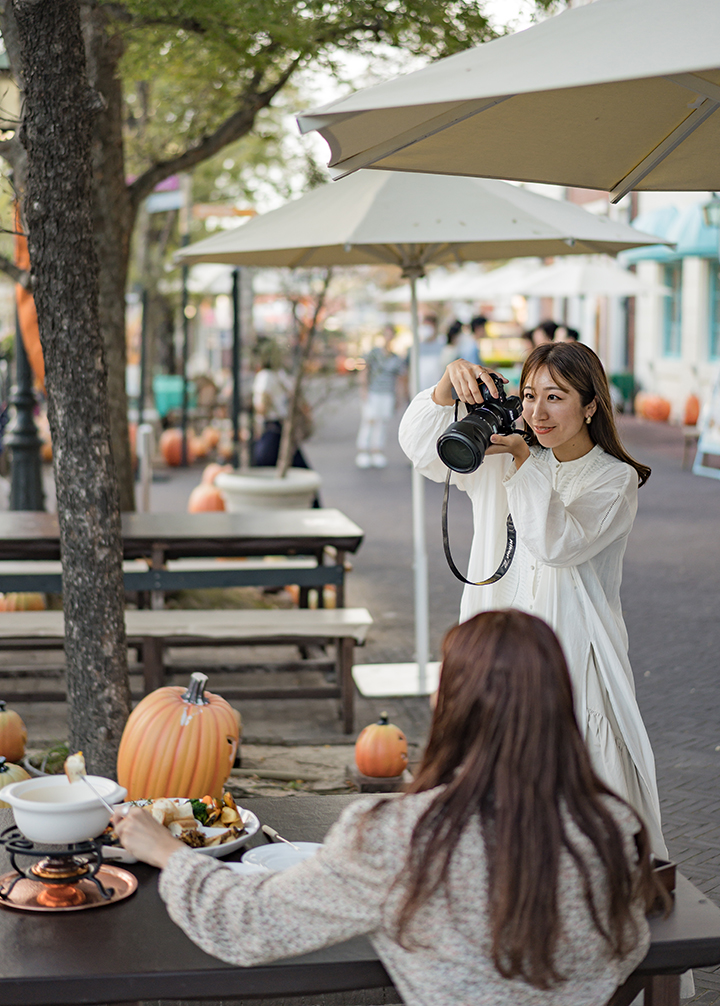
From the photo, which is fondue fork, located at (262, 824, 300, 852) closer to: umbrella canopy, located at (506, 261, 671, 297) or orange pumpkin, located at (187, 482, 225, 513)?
orange pumpkin, located at (187, 482, 225, 513)

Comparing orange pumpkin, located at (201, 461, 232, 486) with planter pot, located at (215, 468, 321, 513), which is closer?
planter pot, located at (215, 468, 321, 513)

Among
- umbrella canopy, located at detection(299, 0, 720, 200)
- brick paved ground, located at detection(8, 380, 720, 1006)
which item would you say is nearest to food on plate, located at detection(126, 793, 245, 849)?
umbrella canopy, located at detection(299, 0, 720, 200)

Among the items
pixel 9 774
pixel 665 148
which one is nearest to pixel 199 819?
pixel 9 774

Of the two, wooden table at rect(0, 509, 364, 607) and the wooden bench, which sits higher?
wooden table at rect(0, 509, 364, 607)

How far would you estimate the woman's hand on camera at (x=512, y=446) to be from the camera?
2.84 m

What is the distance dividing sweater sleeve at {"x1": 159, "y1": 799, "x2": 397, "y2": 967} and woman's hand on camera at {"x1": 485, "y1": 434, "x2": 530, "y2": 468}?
116cm

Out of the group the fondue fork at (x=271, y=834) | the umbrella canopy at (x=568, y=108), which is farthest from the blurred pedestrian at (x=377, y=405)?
the fondue fork at (x=271, y=834)

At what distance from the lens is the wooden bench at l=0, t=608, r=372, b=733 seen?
20.0 feet

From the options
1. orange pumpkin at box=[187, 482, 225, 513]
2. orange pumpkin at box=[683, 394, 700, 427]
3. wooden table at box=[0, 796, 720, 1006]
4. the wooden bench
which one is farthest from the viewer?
orange pumpkin at box=[683, 394, 700, 427]

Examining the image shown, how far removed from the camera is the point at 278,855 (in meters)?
2.56

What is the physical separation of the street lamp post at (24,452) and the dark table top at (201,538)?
2.41 meters

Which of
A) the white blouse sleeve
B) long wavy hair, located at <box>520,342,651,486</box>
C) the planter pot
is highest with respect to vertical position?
long wavy hair, located at <box>520,342,651,486</box>

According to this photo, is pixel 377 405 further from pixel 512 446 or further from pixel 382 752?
pixel 512 446

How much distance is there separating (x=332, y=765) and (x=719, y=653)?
Answer: 3.30 m
